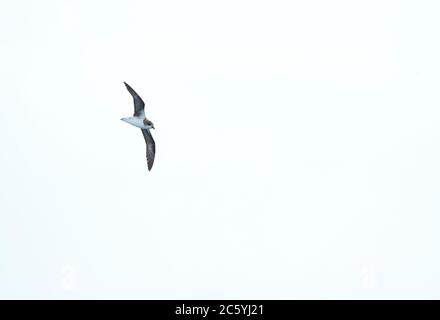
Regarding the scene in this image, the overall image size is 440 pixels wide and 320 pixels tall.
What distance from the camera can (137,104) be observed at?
63719 millimetres

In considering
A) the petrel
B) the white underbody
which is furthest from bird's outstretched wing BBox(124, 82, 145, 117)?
the white underbody

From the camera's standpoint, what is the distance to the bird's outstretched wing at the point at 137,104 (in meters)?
62.7

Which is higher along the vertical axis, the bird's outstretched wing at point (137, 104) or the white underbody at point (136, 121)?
the bird's outstretched wing at point (137, 104)

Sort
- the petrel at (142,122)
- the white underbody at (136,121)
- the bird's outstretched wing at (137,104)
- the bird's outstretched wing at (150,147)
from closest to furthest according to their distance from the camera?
1. the bird's outstretched wing at (137,104)
2. the petrel at (142,122)
3. the white underbody at (136,121)
4. the bird's outstretched wing at (150,147)

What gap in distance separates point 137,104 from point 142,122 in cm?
299

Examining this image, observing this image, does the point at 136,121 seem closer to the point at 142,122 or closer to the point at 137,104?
the point at 142,122

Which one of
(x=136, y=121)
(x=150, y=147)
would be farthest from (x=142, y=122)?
(x=150, y=147)

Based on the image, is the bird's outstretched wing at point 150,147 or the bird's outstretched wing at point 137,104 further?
the bird's outstretched wing at point 150,147

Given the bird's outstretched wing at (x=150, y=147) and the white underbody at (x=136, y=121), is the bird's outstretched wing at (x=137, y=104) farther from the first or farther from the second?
the bird's outstretched wing at (x=150, y=147)

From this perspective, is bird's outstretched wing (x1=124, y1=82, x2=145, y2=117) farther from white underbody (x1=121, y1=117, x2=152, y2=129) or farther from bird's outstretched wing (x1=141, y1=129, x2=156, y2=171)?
bird's outstretched wing (x1=141, y1=129, x2=156, y2=171)

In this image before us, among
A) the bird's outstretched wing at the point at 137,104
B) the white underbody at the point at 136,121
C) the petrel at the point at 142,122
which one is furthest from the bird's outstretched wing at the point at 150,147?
the bird's outstretched wing at the point at 137,104
